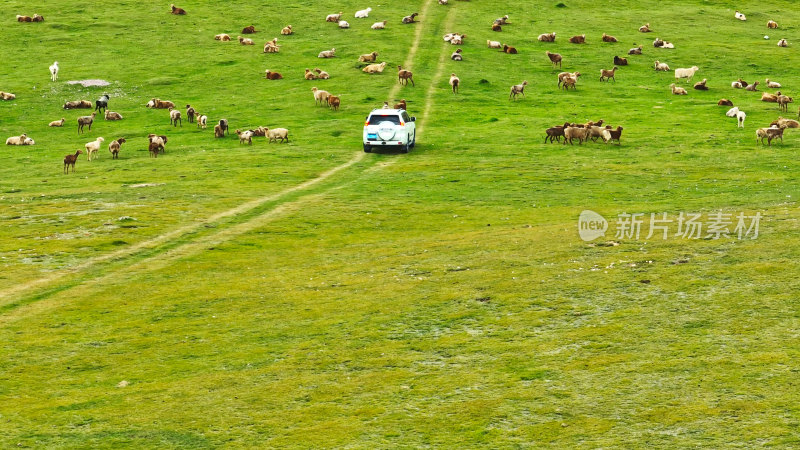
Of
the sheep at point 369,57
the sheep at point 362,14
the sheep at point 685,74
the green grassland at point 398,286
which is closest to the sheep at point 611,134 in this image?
the green grassland at point 398,286

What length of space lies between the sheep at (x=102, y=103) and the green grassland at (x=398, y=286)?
105 centimetres

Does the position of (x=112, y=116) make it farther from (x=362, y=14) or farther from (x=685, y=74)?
(x=685, y=74)

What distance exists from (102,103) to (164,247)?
37770 millimetres

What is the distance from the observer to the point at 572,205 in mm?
35250

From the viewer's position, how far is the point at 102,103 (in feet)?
211

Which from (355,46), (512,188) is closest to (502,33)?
(355,46)

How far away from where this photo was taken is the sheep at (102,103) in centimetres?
6406

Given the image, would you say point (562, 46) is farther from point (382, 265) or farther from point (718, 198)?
point (382, 265)

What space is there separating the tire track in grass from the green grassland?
134 millimetres

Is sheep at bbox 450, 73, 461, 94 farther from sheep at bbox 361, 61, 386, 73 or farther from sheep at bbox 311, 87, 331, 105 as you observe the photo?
sheep at bbox 311, 87, 331, 105

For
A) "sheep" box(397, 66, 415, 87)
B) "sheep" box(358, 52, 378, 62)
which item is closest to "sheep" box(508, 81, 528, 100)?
"sheep" box(397, 66, 415, 87)

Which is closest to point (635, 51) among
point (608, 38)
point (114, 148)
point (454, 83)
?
point (608, 38)

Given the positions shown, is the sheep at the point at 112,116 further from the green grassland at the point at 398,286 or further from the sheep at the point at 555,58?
the sheep at the point at 555,58

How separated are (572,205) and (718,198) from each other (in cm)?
548
